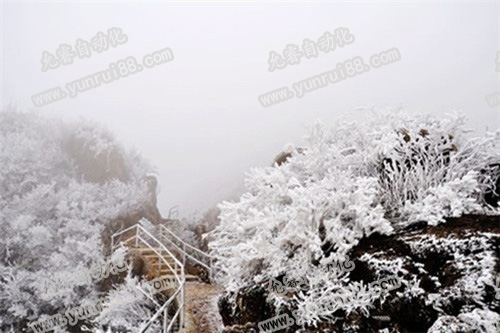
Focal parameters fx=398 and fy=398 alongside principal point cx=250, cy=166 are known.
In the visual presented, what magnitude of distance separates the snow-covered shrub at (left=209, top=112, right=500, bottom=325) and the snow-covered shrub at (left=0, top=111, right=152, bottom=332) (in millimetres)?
4479

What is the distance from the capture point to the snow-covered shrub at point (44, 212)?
6.25 meters

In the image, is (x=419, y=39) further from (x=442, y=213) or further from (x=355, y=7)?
(x=442, y=213)

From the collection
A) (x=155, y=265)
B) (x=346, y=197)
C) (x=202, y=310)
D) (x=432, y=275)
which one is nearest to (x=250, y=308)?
(x=346, y=197)

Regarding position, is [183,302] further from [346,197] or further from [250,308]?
[346,197]

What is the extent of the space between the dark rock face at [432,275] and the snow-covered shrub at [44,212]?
5407mm

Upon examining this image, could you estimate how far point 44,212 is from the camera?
24.0 ft

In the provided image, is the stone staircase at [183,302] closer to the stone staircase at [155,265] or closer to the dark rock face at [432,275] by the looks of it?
the stone staircase at [155,265]

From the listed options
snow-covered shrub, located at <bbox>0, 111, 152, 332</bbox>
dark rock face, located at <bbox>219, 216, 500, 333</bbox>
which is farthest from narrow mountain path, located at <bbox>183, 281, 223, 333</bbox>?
snow-covered shrub, located at <bbox>0, 111, 152, 332</bbox>

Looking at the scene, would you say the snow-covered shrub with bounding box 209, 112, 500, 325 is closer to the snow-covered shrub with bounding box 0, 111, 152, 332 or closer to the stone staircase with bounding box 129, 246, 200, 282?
the stone staircase with bounding box 129, 246, 200, 282

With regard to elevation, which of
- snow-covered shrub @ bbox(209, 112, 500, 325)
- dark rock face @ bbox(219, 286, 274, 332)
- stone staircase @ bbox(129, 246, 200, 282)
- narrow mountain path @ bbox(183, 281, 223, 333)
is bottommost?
narrow mountain path @ bbox(183, 281, 223, 333)

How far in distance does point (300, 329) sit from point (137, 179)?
7.99 m

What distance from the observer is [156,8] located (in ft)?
29.7

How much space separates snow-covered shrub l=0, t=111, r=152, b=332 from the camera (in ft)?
20.5

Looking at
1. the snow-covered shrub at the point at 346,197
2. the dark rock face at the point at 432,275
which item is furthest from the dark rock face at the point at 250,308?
the dark rock face at the point at 432,275
